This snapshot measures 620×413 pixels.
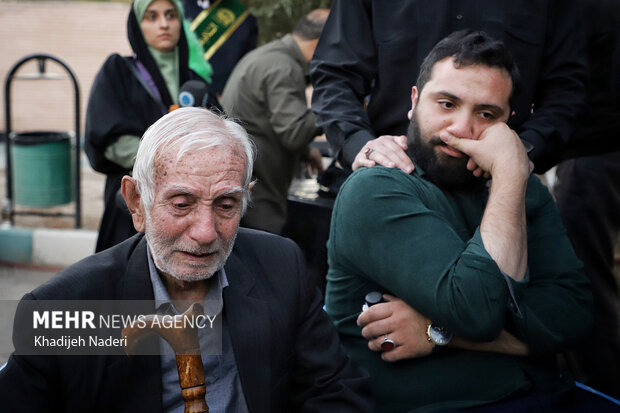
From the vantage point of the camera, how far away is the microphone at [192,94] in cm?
391

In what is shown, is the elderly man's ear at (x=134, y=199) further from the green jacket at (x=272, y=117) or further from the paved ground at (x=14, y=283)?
the paved ground at (x=14, y=283)

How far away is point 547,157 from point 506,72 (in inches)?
27.2

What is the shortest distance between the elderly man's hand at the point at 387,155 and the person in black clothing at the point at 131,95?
5.58ft

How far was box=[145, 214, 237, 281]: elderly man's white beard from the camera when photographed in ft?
6.07

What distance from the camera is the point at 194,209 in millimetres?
1844

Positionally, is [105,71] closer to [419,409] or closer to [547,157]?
[547,157]

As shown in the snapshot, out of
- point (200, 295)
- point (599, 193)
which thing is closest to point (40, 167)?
point (599, 193)

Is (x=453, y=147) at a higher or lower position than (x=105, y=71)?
higher

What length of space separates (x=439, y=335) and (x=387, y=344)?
0.48ft

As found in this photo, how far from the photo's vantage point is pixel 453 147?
2268 mm

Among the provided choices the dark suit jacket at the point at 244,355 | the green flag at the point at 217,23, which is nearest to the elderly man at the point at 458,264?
the dark suit jacket at the point at 244,355

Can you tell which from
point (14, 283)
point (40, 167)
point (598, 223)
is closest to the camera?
point (598, 223)

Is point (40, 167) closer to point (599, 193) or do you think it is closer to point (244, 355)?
point (599, 193)

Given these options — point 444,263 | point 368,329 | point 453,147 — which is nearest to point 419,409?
point 368,329
